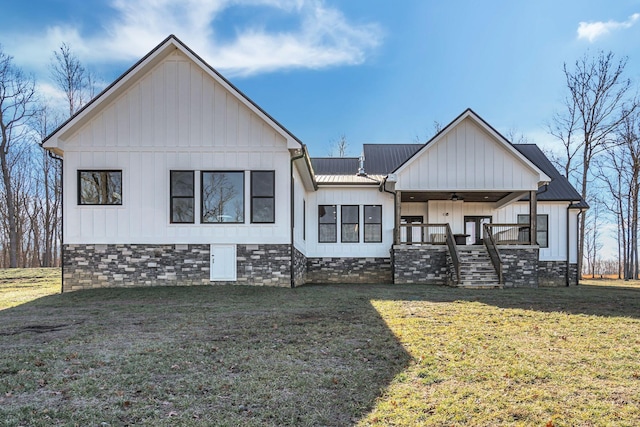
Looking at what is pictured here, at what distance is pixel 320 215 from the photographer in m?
17.4

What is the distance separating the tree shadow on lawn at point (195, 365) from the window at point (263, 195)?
430cm

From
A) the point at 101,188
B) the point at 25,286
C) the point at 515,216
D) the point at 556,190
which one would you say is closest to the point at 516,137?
the point at 556,190

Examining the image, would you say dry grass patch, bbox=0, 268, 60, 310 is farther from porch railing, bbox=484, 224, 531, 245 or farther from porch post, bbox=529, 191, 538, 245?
porch post, bbox=529, 191, 538, 245

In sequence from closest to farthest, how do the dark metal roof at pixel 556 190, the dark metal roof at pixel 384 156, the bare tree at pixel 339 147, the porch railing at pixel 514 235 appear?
the porch railing at pixel 514 235, the dark metal roof at pixel 556 190, the dark metal roof at pixel 384 156, the bare tree at pixel 339 147

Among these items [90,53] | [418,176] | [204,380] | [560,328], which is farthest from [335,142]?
[204,380]

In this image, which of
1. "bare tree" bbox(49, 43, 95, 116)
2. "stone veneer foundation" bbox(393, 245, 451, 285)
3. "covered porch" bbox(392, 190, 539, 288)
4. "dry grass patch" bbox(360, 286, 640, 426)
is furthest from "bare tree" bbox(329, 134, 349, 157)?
"dry grass patch" bbox(360, 286, 640, 426)

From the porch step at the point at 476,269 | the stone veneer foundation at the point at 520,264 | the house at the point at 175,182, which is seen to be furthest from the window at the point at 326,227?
the stone veneer foundation at the point at 520,264

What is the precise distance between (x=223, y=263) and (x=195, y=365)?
7.77 m

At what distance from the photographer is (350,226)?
17.4 m

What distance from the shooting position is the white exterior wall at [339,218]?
56.6ft

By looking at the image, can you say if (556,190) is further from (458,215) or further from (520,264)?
(520,264)

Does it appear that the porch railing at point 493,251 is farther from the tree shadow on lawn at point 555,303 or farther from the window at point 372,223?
the window at point 372,223

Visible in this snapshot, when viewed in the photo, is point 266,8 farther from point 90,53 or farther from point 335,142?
point 335,142

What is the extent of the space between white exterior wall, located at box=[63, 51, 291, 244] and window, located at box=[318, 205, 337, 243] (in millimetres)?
4956
